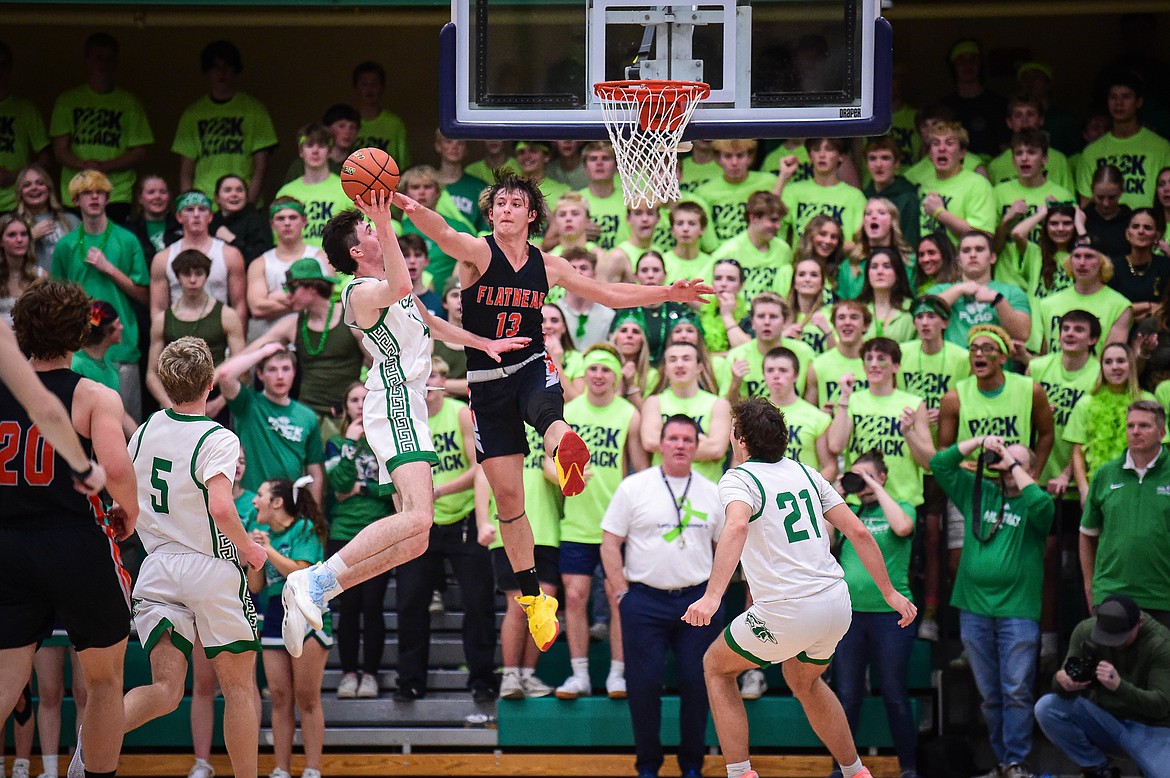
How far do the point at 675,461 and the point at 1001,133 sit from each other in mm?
5241

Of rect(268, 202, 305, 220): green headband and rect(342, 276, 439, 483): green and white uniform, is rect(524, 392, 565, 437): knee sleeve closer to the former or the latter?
rect(342, 276, 439, 483): green and white uniform

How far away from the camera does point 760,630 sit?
7492 mm

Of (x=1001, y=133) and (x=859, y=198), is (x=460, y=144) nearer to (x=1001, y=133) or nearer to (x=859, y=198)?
(x=859, y=198)

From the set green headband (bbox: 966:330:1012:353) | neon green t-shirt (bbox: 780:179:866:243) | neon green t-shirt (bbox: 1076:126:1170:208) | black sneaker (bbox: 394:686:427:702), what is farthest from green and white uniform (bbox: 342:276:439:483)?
neon green t-shirt (bbox: 1076:126:1170:208)

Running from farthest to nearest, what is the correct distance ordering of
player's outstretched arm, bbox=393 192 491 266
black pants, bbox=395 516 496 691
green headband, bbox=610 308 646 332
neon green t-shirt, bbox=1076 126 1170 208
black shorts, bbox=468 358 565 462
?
neon green t-shirt, bbox=1076 126 1170 208, green headband, bbox=610 308 646 332, black pants, bbox=395 516 496 691, black shorts, bbox=468 358 565 462, player's outstretched arm, bbox=393 192 491 266

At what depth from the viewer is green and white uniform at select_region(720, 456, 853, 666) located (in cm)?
747

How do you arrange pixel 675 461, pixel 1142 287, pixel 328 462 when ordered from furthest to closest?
pixel 1142 287
pixel 328 462
pixel 675 461

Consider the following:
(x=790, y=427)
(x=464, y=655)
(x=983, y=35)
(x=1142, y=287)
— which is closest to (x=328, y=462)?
(x=464, y=655)

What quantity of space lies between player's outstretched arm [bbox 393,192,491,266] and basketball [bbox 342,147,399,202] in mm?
110

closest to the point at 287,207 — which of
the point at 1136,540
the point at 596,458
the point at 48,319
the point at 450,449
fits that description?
the point at 450,449

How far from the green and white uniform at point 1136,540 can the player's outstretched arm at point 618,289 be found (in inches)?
148

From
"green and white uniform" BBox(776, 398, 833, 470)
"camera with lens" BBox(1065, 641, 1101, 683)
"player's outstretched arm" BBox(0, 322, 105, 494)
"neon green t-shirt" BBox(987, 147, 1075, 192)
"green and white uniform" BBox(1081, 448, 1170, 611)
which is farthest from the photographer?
"neon green t-shirt" BBox(987, 147, 1075, 192)

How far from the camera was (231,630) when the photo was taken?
6.97 metres

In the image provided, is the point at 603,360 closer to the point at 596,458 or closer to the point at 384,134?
the point at 596,458
